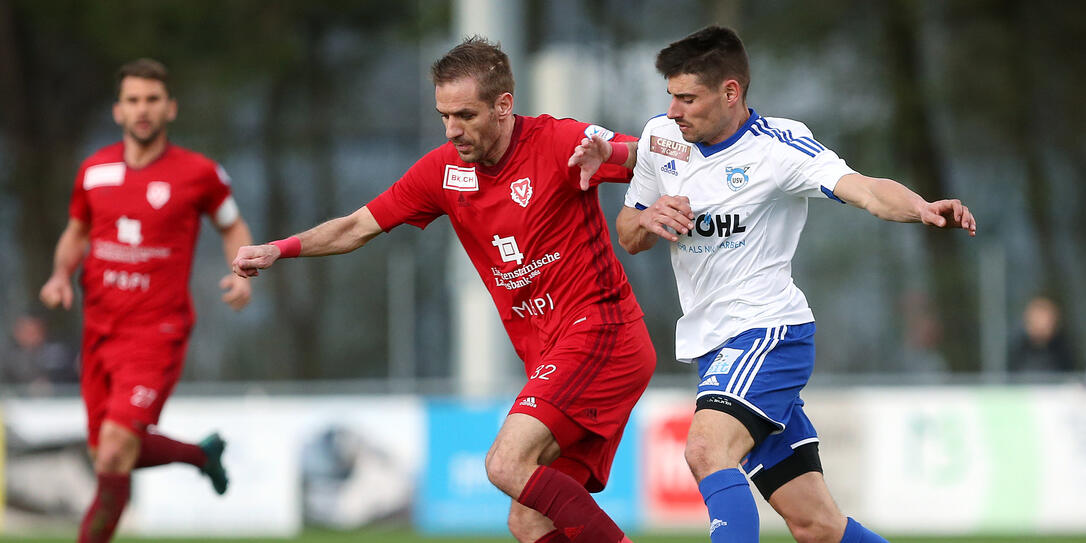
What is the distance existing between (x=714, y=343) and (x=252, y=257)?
191cm

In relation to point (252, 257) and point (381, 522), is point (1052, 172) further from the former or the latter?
point (252, 257)

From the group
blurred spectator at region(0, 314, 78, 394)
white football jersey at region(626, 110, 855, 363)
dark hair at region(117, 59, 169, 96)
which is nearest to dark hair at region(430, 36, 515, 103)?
white football jersey at region(626, 110, 855, 363)

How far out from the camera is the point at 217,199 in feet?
26.3

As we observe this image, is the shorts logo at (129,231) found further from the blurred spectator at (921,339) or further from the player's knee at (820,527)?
the blurred spectator at (921,339)

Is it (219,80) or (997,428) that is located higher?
(219,80)

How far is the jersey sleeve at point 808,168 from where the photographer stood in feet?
17.7

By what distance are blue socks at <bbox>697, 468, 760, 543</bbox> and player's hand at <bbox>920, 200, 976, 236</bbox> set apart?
121 centimetres

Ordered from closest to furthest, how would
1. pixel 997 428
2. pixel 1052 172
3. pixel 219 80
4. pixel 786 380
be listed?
pixel 786 380 → pixel 997 428 → pixel 1052 172 → pixel 219 80

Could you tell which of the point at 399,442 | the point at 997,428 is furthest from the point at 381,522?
the point at 997,428

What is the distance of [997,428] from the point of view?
12.3m

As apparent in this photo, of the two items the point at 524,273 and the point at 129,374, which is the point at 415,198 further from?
the point at 129,374

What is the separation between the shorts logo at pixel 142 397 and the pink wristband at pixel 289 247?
1970 mm

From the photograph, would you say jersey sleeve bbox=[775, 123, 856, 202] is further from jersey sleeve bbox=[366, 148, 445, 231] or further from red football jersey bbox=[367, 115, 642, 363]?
jersey sleeve bbox=[366, 148, 445, 231]

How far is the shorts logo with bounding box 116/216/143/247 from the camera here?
7715 mm
